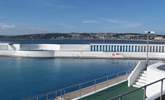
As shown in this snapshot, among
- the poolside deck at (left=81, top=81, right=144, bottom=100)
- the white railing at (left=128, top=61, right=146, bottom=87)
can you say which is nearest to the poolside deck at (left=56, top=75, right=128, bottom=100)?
the poolside deck at (left=81, top=81, right=144, bottom=100)

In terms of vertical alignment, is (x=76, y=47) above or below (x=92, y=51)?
above

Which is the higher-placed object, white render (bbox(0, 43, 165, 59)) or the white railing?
the white railing

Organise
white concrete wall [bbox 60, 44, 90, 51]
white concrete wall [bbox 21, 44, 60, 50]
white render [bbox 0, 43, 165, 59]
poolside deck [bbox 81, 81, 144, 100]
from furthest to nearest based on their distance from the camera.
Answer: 1. white concrete wall [bbox 21, 44, 60, 50]
2. white concrete wall [bbox 60, 44, 90, 51]
3. white render [bbox 0, 43, 165, 59]
4. poolside deck [bbox 81, 81, 144, 100]

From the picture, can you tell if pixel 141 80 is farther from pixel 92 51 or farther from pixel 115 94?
pixel 92 51

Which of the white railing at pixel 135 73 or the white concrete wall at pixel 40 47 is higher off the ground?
the white railing at pixel 135 73

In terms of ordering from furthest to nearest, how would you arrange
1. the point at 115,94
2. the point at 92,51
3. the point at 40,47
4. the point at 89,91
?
the point at 40,47 → the point at 92,51 → the point at 89,91 → the point at 115,94

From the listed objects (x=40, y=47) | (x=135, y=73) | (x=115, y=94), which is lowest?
(x=115, y=94)

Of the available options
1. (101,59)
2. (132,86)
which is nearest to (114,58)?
(101,59)

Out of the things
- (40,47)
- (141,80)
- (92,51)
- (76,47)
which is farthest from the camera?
(40,47)

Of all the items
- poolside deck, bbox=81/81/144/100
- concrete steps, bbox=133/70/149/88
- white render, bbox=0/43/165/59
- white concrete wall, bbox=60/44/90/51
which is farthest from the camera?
white concrete wall, bbox=60/44/90/51

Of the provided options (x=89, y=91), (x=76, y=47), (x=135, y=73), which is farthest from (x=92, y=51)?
(x=89, y=91)

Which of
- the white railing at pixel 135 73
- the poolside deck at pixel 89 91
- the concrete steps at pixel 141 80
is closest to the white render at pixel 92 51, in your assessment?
the white railing at pixel 135 73

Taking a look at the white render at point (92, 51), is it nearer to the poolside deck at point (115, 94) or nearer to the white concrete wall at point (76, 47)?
the white concrete wall at point (76, 47)

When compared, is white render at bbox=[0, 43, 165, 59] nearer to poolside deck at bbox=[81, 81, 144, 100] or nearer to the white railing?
the white railing
